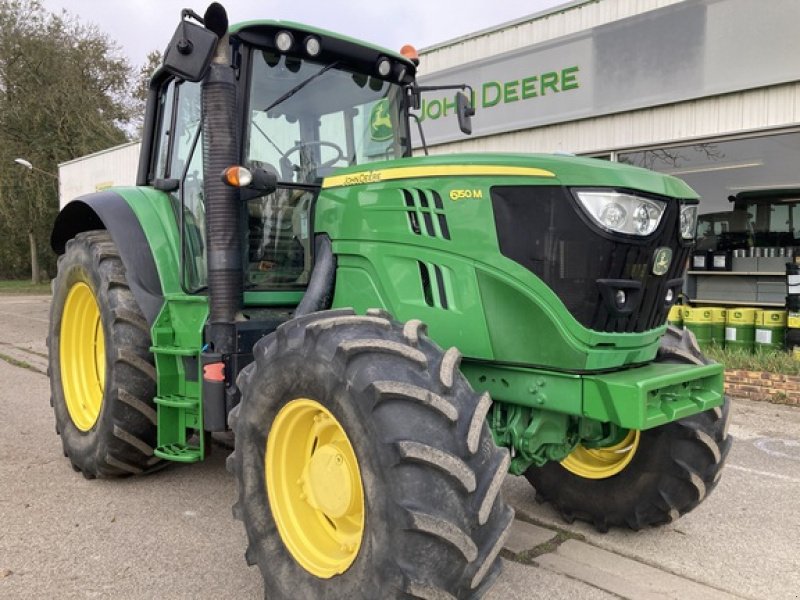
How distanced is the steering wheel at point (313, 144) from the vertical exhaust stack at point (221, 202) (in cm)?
31

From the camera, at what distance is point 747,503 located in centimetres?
388

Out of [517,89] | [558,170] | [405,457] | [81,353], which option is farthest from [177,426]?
[517,89]

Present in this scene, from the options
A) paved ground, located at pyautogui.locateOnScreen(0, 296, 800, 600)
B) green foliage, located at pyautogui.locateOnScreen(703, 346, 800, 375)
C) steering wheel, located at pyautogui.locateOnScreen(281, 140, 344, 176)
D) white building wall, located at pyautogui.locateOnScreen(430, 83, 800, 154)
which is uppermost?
white building wall, located at pyautogui.locateOnScreen(430, 83, 800, 154)

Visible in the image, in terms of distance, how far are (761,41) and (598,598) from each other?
678 centimetres

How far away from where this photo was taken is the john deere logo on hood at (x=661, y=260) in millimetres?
2642

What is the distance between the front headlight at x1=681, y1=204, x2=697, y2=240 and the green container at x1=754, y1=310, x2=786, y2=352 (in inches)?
227

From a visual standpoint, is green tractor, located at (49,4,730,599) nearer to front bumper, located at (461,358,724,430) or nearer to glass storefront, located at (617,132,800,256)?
front bumper, located at (461,358,724,430)

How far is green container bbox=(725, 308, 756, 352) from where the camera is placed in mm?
8039

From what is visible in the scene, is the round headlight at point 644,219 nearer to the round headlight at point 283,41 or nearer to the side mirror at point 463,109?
Result: the side mirror at point 463,109

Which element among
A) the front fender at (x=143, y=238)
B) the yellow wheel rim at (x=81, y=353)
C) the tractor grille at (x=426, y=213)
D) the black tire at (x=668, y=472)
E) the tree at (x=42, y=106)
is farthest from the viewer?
the tree at (x=42, y=106)

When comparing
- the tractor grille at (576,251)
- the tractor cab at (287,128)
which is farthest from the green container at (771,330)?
the tractor grille at (576,251)

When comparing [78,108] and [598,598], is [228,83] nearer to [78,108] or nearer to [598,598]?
[598,598]

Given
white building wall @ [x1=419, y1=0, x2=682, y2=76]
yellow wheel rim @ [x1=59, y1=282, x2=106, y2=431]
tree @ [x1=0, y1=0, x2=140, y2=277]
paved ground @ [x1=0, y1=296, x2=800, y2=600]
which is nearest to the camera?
paved ground @ [x1=0, y1=296, x2=800, y2=600]

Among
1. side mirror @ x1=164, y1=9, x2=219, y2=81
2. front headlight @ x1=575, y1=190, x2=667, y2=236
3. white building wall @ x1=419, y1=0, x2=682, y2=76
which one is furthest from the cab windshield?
white building wall @ x1=419, y1=0, x2=682, y2=76
